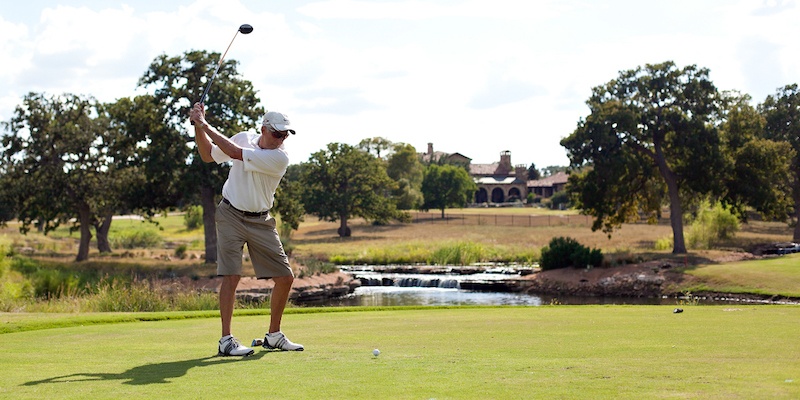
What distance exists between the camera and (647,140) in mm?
47250

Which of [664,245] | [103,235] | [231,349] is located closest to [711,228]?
[664,245]

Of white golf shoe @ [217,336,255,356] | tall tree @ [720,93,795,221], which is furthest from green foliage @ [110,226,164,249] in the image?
white golf shoe @ [217,336,255,356]

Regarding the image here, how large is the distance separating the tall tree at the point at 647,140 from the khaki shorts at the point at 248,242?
123 feet

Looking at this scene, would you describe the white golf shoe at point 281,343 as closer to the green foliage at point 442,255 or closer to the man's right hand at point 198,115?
the man's right hand at point 198,115

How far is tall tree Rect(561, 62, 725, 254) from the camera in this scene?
147 feet

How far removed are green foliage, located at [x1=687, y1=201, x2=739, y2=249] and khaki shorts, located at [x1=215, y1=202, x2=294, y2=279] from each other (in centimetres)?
4871

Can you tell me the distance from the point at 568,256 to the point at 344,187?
113 ft

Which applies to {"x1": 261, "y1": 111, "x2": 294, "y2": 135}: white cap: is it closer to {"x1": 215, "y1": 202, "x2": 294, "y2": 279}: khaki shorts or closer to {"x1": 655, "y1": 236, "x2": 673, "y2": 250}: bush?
{"x1": 215, "y1": 202, "x2": 294, "y2": 279}: khaki shorts

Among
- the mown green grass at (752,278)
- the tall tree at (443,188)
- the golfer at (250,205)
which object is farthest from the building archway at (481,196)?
the golfer at (250,205)

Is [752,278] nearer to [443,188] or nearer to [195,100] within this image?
[195,100]

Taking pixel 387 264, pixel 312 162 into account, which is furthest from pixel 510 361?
pixel 312 162

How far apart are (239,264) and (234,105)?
33216 millimetres

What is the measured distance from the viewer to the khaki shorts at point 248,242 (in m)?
8.24

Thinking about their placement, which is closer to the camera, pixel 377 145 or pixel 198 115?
pixel 198 115
